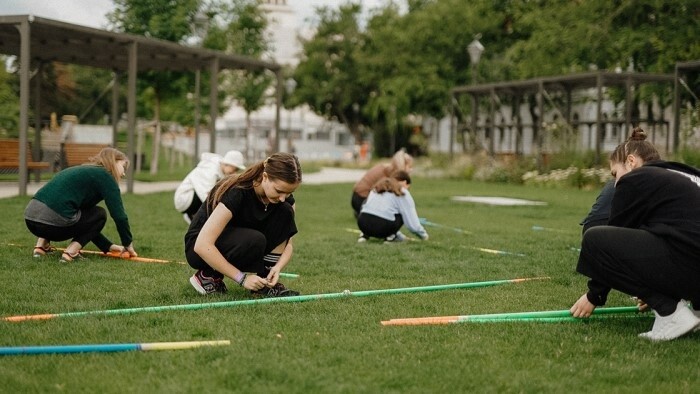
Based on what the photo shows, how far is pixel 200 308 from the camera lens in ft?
17.7

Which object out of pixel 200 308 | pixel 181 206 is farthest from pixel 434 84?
pixel 200 308

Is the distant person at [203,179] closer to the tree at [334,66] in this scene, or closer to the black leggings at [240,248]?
the black leggings at [240,248]

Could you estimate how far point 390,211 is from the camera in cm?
958

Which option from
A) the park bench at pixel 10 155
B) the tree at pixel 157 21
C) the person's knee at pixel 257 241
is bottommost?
the person's knee at pixel 257 241

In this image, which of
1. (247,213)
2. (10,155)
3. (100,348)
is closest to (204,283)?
(247,213)

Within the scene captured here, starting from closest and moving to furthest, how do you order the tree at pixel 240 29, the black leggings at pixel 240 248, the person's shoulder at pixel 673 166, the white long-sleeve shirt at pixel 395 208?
1. the person's shoulder at pixel 673 166
2. the black leggings at pixel 240 248
3. the white long-sleeve shirt at pixel 395 208
4. the tree at pixel 240 29

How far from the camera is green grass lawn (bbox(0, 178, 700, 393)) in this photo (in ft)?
12.4

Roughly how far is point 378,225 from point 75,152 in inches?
452

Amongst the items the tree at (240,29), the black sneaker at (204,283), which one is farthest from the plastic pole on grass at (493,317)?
the tree at (240,29)

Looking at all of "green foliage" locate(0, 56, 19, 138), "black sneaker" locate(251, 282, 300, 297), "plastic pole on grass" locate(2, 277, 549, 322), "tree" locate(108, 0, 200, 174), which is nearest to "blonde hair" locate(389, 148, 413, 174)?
"plastic pole on grass" locate(2, 277, 549, 322)

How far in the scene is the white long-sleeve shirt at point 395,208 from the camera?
9445 mm

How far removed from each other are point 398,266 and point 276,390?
419 cm

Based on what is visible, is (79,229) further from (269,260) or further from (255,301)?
(255,301)

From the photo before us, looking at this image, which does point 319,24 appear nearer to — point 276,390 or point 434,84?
point 434,84
